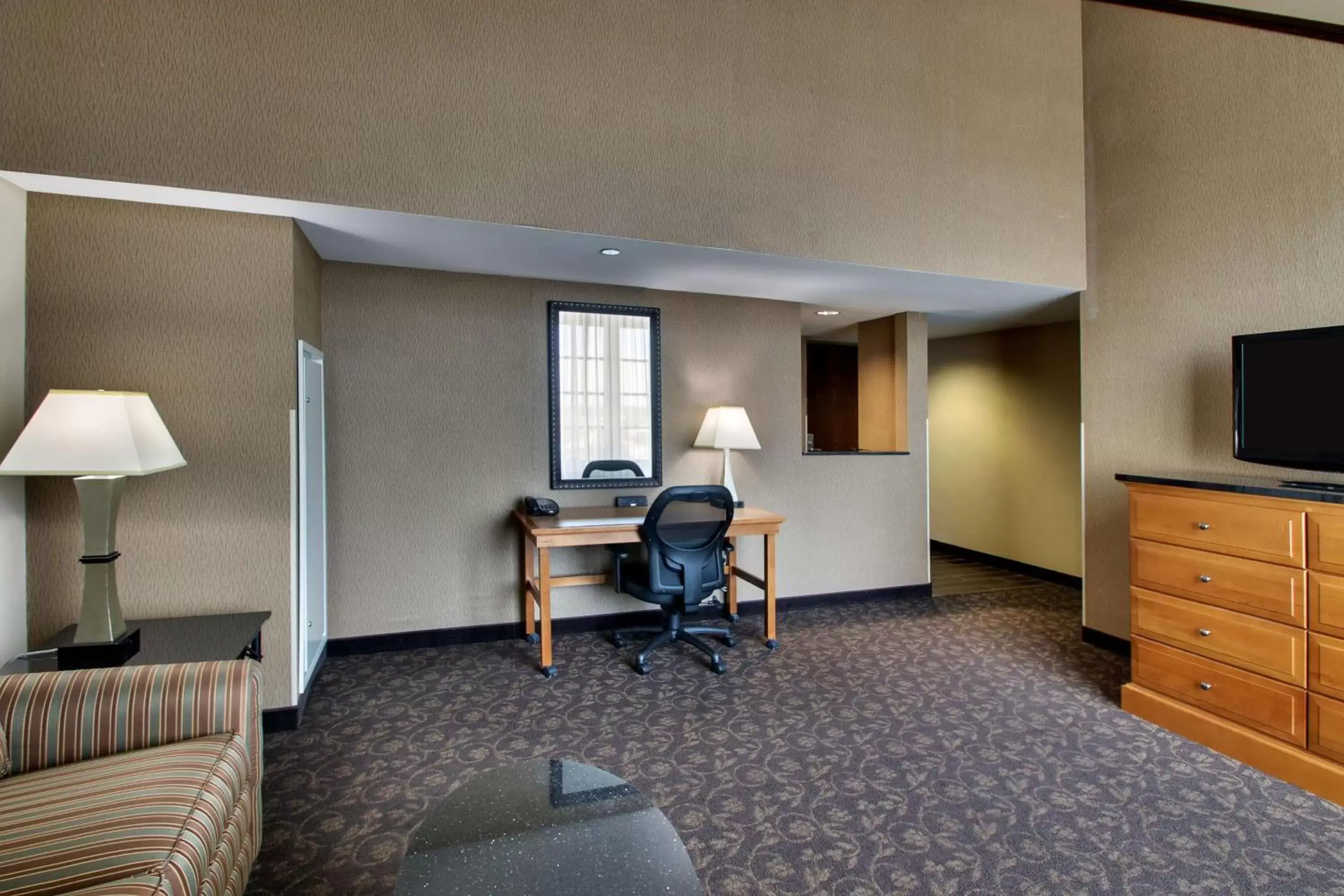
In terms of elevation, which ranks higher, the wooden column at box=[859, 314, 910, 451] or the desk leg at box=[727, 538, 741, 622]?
the wooden column at box=[859, 314, 910, 451]

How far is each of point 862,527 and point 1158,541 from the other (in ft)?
6.61

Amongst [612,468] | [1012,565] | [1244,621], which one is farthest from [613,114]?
[1012,565]

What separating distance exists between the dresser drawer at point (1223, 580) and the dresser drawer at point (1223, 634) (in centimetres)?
3

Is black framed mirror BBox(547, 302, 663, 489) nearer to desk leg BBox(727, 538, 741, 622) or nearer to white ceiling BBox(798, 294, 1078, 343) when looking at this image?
desk leg BBox(727, 538, 741, 622)

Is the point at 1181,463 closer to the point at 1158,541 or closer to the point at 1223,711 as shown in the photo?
the point at 1158,541

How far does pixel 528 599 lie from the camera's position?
3.69 metres

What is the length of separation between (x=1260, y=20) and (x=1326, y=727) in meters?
2.24

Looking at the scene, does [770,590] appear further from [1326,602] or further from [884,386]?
[1326,602]

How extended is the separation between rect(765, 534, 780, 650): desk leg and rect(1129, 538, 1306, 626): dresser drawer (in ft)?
5.38

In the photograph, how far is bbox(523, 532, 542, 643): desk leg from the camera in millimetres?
3656

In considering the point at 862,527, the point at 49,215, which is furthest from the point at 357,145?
the point at 862,527

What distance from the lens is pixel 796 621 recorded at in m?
4.11

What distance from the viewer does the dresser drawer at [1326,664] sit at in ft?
6.94

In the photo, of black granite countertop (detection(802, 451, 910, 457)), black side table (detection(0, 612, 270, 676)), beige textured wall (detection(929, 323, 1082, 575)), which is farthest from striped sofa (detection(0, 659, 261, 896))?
beige textured wall (detection(929, 323, 1082, 575))
